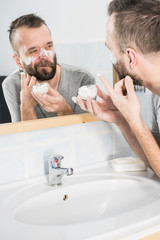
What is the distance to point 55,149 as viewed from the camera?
1408 millimetres

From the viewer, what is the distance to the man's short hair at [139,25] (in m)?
1.29

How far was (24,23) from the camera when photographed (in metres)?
1.24

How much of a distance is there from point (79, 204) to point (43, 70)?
0.54 metres

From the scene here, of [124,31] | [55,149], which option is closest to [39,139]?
[55,149]

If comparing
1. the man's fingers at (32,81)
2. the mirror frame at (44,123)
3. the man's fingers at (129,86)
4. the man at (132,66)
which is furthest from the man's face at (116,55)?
the man's fingers at (32,81)

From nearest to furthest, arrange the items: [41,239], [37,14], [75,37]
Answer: [41,239]
[37,14]
[75,37]

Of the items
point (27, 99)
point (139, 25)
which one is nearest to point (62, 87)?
point (27, 99)

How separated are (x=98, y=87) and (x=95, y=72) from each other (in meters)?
0.07

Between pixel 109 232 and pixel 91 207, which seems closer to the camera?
pixel 109 232

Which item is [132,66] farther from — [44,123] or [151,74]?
[44,123]

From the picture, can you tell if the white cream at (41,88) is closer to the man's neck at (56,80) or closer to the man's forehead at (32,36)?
the man's neck at (56,80)

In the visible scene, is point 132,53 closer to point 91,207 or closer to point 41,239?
point 91,207

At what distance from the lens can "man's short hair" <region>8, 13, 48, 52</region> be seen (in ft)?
3.96

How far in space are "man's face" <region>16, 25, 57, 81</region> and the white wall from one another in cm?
4
